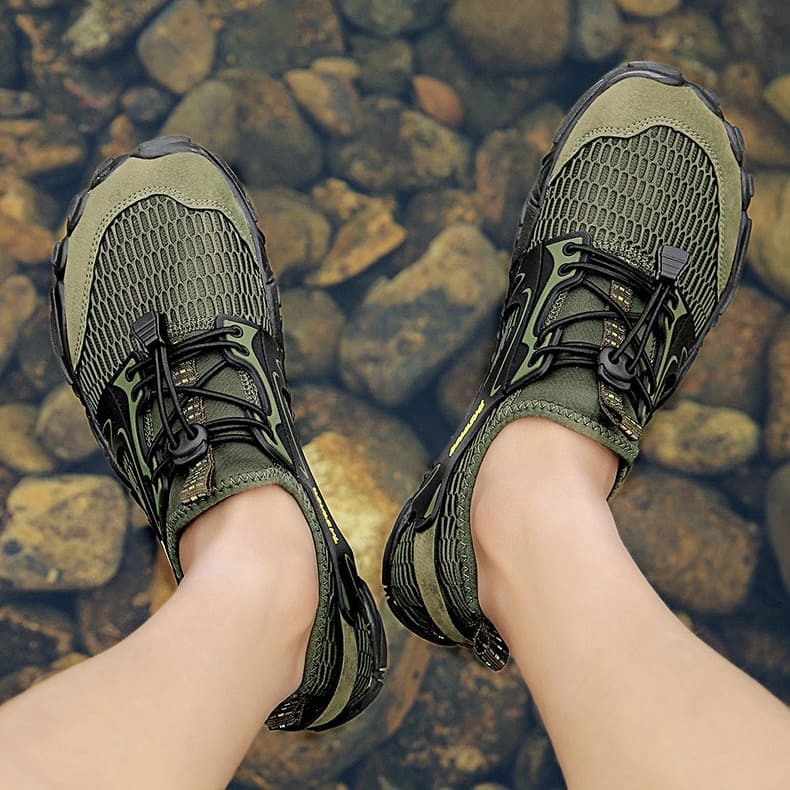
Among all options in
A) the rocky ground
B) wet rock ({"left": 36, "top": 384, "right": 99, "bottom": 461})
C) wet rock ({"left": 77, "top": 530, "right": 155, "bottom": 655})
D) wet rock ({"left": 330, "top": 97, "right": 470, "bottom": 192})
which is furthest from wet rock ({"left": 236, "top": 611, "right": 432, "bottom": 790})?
wet rock ({"left": 330, "top": 97, "right": 470, "bottom": 192})

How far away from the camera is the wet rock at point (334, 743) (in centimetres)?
181

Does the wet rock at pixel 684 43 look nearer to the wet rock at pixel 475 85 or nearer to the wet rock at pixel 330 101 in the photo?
the wet rock at pixel 475 85

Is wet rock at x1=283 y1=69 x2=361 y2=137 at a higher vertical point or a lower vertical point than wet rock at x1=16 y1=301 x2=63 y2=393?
higher

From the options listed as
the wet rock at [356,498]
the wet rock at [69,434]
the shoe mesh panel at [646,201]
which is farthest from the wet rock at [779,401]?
the wet rock at [69,434]

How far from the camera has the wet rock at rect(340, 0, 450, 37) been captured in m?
2.04

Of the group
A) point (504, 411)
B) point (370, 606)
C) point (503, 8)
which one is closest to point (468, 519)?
point (504, 411)

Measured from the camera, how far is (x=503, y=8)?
2.04m

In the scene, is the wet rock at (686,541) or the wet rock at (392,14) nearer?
the wet rock at (686,541)

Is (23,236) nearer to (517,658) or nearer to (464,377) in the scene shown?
(464,377)

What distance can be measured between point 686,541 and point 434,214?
92 cm

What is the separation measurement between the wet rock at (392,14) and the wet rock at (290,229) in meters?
0.44

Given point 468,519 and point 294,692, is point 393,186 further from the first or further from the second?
Answer: point 294,692

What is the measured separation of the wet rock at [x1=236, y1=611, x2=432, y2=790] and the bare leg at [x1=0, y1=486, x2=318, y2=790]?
609 mm

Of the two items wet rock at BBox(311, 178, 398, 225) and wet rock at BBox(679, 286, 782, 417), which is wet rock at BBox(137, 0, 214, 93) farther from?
wet rock at BBox(679, 286, 782, 417)
